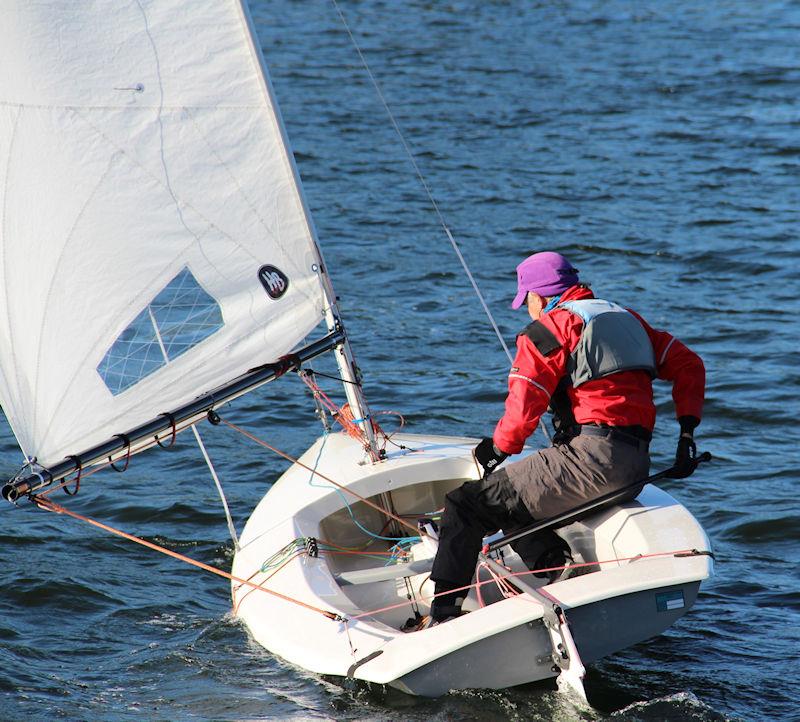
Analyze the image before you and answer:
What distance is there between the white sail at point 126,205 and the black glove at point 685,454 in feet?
5.55

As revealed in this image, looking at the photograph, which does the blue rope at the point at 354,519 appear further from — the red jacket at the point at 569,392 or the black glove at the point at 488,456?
the red jacket at the point at 569,392

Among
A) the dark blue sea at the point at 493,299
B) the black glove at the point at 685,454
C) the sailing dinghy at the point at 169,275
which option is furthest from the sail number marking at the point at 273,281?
the black glove at the point at 685,454

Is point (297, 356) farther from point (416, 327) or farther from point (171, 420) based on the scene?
point (416, 327)

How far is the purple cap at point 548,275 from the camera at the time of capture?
435 cm

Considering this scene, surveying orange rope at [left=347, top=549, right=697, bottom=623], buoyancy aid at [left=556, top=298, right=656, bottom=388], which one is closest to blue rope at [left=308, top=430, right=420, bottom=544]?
orange rope at [left=347, top=549, right=697, bottom=623]

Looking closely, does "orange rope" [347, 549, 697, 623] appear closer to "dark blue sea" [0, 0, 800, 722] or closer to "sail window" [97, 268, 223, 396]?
"dark blue sea" [0, 0, 800, 722]

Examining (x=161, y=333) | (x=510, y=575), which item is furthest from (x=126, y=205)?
(x=510, y=575)

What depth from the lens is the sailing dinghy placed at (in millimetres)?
4527

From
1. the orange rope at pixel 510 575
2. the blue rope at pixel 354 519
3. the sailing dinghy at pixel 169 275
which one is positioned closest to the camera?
the orange rope at pixel 510 575

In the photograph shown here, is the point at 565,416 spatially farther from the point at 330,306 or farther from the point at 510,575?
the point at 330,306

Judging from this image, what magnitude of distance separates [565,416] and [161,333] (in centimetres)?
155

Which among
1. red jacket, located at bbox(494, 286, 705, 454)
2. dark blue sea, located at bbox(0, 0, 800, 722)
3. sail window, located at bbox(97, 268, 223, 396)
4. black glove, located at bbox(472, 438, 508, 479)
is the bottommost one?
dark blue sea, located at bbox(0, 0, 800, 722)

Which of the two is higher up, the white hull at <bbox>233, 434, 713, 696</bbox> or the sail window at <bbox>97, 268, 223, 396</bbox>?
the sail window at <bbox>97, 268, 223, 396</bbox>

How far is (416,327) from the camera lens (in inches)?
340
